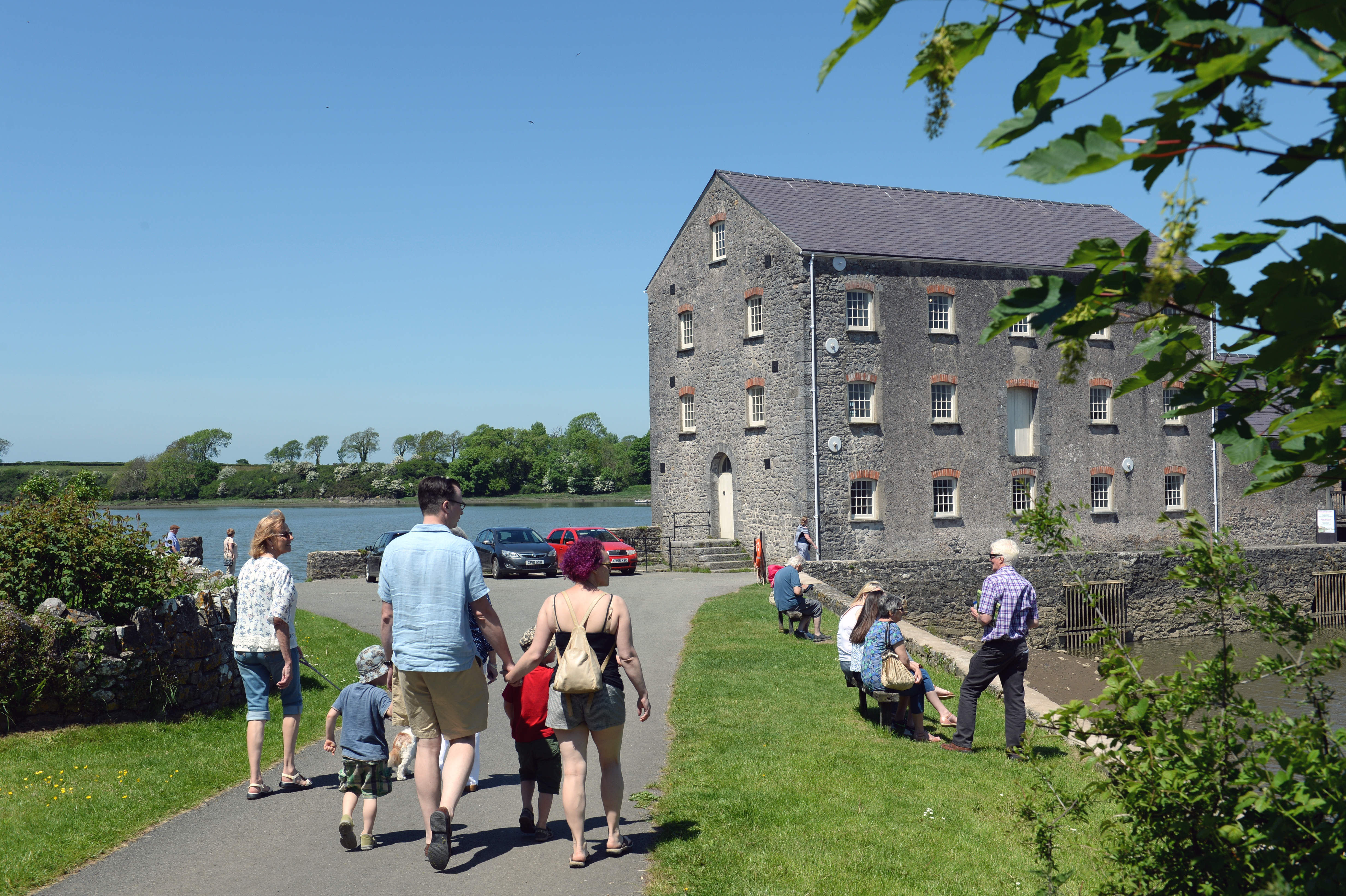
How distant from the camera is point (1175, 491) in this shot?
3378cm

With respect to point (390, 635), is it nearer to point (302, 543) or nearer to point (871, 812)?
point (871, 812)

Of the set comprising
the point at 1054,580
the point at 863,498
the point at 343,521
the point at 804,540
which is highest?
the point at 863,498

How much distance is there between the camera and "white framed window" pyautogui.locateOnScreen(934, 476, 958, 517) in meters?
30.8

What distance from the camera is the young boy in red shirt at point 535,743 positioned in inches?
255

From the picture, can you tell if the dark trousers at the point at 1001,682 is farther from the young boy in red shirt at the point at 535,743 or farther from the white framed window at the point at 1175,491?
the white framed window at the point at 1175,491

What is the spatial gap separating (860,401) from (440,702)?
25474mm

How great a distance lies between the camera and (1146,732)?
3500mm

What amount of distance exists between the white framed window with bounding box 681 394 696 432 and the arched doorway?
1914 mm

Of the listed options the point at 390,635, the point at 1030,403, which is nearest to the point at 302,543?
the point at 1030,403

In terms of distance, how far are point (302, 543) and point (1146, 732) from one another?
60.9 m

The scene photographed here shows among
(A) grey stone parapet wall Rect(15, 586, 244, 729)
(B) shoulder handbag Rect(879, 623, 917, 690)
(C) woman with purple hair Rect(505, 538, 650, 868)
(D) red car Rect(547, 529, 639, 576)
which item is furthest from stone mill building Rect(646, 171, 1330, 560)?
(C) woman with purple hair Rect(505, 538, 650, 868)

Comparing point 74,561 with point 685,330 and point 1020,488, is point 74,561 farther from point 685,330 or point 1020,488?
point 1020,488

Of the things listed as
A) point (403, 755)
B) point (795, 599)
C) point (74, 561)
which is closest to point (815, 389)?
point (795, 599)

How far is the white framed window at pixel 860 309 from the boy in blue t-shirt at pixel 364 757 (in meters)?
25.4
